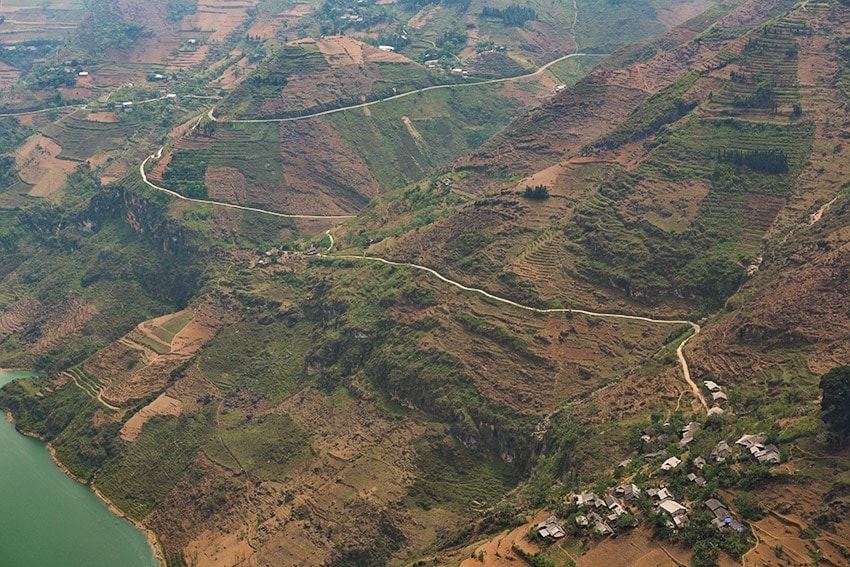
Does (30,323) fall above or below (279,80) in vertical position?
below

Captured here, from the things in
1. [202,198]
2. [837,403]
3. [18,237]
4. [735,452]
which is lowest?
[18,237]

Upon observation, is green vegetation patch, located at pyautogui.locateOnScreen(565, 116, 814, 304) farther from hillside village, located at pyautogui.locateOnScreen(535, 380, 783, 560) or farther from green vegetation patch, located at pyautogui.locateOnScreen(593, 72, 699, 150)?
hillside village, located at pyautogui.locateOnScreen(535, 380, 783, 560)

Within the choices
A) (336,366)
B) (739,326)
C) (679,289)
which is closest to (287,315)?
(336,366)

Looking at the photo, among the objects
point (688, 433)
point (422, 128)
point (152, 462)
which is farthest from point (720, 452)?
point (422, 128)

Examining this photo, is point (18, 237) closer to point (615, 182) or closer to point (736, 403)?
point (615, 182)

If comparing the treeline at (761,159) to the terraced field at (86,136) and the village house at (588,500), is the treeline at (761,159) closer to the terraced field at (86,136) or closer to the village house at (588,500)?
the village house at (588,500)

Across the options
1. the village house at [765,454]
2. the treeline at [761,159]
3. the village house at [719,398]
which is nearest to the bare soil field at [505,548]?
the village house at [765,454]

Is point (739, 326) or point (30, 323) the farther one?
point (30, 323)
